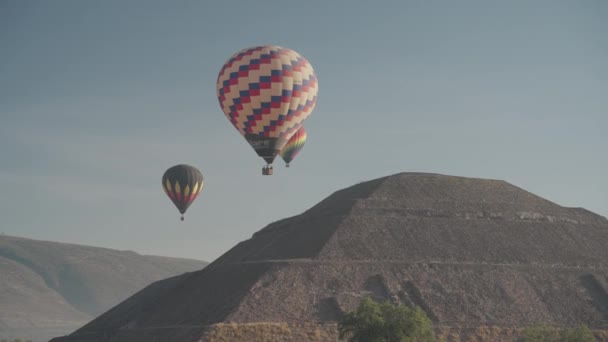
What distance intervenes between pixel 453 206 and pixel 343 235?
17007 mm

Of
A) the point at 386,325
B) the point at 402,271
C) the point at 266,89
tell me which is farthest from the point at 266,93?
the point at 402,271

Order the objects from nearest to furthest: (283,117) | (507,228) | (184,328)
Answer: (283,117) → (184,328) → (507,228)

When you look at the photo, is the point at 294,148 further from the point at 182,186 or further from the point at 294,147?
the point at 182,186

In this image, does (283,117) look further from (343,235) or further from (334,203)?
(334,203)

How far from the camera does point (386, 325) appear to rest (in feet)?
220

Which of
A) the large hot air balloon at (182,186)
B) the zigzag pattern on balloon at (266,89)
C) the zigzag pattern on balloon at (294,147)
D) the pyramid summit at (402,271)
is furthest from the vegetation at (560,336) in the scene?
the large hot air balloon at (182,186)

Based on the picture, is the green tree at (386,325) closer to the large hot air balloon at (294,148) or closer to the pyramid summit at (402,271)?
the pyramid summit at (402,271)

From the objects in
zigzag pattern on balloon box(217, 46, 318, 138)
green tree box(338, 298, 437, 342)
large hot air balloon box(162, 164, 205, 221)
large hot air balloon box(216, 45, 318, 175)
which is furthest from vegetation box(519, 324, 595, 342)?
large hot air balloon box(162, 164, 205, 221)

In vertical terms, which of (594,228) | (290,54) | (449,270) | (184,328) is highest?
(290,54)

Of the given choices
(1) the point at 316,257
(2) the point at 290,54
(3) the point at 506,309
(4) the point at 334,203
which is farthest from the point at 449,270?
(2) the point at 290,54

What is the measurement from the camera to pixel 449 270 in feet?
309

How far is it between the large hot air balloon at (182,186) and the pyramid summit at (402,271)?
28.4ft

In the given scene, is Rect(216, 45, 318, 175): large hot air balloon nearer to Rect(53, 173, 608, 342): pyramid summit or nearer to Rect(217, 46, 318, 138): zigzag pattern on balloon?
Rect(217, 46, 318, 138): zigzag pattern on balloon

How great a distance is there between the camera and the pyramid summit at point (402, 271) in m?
84.7
